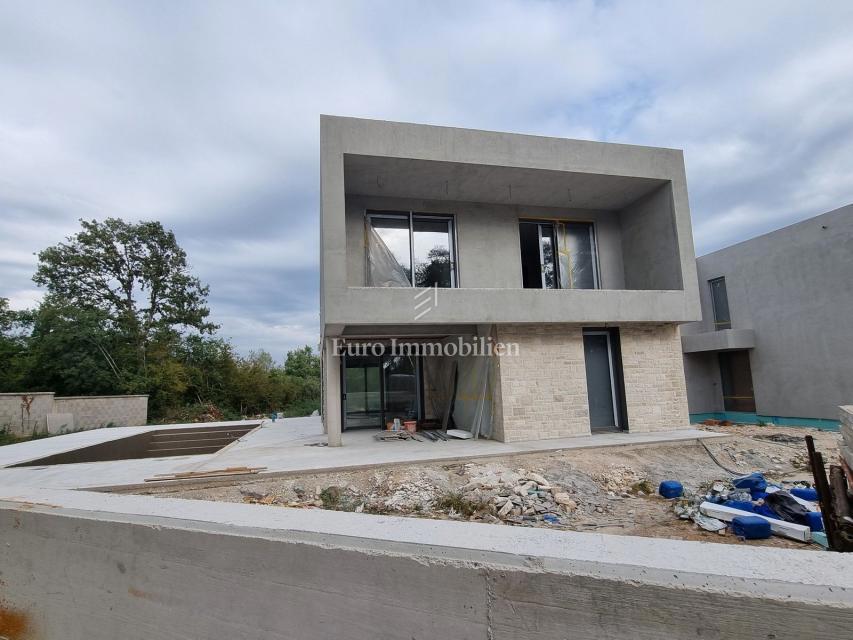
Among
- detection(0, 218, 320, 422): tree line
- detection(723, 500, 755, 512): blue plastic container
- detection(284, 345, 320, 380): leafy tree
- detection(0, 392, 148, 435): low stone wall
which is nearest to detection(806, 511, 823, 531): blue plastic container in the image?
detection(723, 500, 755, 512): blue plastic container

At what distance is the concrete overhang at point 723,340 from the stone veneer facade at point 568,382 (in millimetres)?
6907

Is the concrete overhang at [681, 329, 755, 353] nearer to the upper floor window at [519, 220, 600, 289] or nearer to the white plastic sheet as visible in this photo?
the upper floor window at [519, 220, 600, 289]

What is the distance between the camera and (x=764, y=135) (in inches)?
603

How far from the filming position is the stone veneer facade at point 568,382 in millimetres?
9258

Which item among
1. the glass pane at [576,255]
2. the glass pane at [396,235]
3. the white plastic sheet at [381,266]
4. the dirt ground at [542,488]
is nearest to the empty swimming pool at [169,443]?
the dirt ground at [542,488]

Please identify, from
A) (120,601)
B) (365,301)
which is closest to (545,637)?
(120,601)

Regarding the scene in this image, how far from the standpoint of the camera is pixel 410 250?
10.2m

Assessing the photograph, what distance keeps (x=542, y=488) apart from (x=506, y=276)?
542cm

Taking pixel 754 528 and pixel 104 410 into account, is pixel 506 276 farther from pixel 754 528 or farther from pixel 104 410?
pixel 104 410

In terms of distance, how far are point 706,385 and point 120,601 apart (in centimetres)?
2033

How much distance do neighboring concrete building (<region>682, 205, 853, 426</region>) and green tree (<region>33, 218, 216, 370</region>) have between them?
80.6 feet

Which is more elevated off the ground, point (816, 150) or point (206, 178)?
point (816, 150)

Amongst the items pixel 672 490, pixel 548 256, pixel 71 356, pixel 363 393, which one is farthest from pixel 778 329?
pixel 71 356

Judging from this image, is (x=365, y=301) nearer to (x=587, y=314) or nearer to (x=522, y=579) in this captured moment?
(x=587, y=314)
